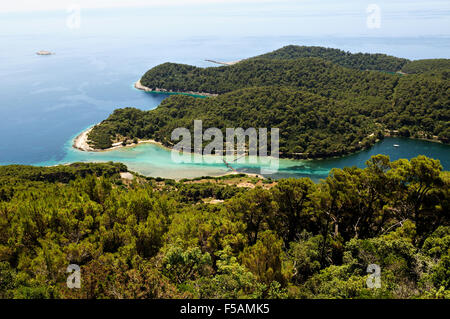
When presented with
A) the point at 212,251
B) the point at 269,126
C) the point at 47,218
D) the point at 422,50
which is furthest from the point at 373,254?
the point at 422,50

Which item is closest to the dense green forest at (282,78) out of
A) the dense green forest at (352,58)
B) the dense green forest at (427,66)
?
the dense green forest at (427,66)

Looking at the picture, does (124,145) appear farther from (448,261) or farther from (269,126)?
(448,261)

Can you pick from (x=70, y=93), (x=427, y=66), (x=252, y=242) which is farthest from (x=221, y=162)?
(x=427, y=66)

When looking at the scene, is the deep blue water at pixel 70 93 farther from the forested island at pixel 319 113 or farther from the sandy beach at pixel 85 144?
the forested island at pixel 319 113

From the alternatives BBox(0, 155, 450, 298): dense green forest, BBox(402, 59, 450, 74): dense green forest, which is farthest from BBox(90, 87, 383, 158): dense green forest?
BBox(402, 59, 450, 74): dense green forest

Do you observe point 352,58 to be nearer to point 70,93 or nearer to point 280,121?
point 280,121
